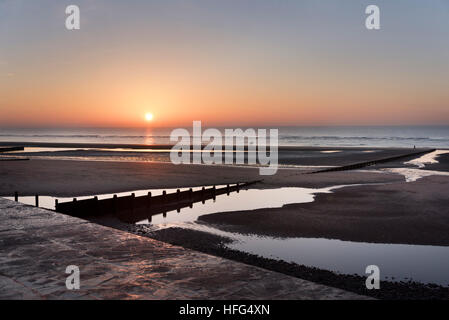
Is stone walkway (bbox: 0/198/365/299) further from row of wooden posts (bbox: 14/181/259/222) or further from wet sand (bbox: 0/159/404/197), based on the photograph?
wet sand (bbox: 0/159/404/197)

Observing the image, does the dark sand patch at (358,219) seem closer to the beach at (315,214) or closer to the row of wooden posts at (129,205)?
the beach at (315,214)

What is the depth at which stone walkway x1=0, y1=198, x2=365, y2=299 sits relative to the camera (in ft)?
15.0

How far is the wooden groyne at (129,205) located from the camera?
648 inches

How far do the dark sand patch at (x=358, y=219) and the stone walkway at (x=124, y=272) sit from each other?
7.74m

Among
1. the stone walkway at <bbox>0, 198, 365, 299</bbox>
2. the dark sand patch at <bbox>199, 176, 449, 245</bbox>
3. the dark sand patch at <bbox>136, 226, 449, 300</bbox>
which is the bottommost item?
the dark sand patch at <bbox>199, 176, 449, 245</bbox>

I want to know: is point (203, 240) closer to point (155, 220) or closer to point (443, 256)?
point (155, 220)

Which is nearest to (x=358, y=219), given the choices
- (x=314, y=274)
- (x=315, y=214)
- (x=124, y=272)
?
(x=315, y=214)

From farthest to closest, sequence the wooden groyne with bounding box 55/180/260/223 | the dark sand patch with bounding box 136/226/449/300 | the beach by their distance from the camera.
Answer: the wooden groyne with bounding box 55/180/260/223 < the beach < the dark sand patch with bounding box 136/226/449/300

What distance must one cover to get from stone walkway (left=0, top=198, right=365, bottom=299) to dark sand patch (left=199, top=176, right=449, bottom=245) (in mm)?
7738

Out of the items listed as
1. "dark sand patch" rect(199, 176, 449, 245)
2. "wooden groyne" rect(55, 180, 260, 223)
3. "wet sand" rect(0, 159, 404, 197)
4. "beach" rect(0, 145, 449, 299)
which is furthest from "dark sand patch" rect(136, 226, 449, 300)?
"wet sand" rect(0, 159, 404, 197)

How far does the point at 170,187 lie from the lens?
984 inches

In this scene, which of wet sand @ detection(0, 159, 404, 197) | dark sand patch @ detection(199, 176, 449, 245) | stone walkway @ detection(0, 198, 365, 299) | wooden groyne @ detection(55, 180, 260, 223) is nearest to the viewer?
stone walkway @ detection(0, 198, 365, 299)
